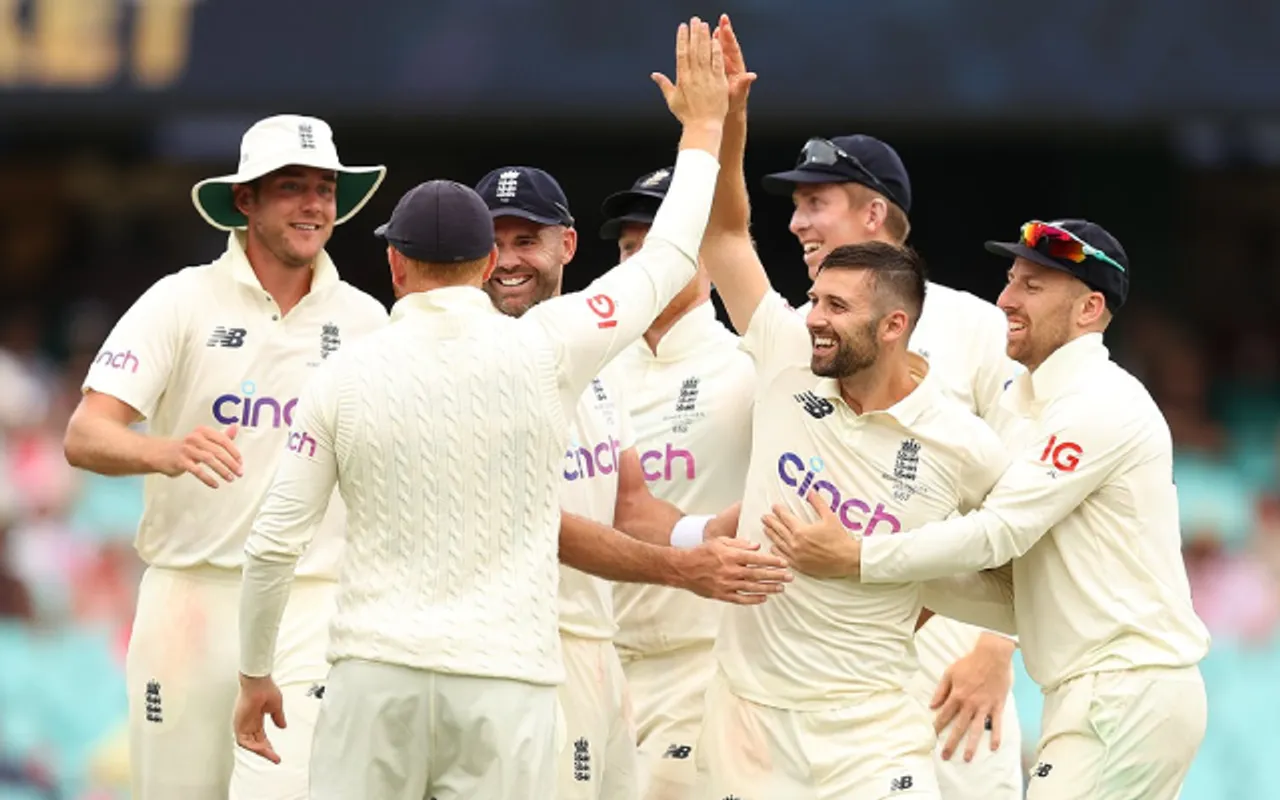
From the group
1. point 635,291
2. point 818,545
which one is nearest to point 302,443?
point 635,291

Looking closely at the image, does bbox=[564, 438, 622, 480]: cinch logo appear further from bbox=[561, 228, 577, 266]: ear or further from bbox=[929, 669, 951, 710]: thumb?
bbox=[929, 669, 951, 710]: thumb

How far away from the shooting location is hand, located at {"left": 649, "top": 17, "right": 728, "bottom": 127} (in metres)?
5.97

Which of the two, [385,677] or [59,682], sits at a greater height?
[385,677]

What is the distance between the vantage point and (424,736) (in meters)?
5.28

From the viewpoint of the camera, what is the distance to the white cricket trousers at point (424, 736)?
17.2 ft

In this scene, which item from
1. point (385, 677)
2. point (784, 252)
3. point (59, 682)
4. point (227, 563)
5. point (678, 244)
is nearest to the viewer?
point (385, 677)

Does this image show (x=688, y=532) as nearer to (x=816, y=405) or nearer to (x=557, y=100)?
(x=816, y=405)

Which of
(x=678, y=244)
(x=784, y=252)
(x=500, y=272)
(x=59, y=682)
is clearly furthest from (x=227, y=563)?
(x=784, y=252)

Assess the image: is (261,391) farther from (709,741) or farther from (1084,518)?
(1084,518)

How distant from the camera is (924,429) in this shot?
593 centimetres

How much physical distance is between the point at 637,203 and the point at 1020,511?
174cm

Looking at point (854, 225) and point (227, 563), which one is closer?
point (227, 563)

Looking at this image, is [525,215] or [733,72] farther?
[525,215]

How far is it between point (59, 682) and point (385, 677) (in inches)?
238
